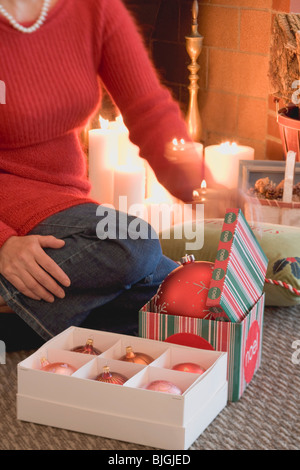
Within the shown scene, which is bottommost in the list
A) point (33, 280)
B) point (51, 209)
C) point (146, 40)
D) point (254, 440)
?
point (254, 440)

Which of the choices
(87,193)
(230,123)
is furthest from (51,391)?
(230,123)

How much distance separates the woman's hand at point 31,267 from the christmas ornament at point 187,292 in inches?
6.7

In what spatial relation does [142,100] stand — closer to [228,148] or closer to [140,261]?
[140,261]

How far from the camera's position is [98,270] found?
1195 millimetres

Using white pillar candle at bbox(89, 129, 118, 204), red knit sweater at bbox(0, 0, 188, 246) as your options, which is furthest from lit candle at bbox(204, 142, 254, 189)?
red knit sweater at bbox(0, 0, 188, 246)

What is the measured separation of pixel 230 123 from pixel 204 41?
0.90 ft

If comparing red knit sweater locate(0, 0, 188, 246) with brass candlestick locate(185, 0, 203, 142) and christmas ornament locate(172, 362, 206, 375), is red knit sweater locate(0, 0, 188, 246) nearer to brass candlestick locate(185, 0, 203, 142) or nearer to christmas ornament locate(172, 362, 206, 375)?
christmas ornament locate(172, 362, 206, 375)

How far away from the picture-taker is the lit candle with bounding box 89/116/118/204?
2.14m

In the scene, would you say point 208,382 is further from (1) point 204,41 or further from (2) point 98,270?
(1) point 204,41

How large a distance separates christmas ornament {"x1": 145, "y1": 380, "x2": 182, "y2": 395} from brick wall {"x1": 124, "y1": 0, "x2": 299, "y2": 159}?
137cm

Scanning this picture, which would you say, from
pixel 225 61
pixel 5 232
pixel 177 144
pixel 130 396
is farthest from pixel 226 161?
pixel 130 396

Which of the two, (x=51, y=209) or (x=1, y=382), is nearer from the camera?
(x=1, y=382)

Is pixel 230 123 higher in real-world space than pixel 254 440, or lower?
higher

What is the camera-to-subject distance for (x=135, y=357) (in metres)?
1.04
